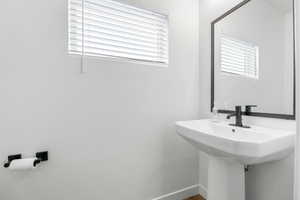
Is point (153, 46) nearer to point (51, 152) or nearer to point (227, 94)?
point (227, 94)

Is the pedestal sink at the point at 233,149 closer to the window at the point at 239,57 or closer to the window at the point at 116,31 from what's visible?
the window at the point at 239,57

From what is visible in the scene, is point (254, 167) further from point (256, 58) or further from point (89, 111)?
point (89, 111)

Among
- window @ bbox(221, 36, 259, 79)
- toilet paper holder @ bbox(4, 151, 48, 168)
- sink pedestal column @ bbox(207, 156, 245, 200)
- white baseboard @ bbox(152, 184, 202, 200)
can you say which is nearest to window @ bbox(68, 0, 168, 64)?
window @ bbox(221, 36, 259, 79)

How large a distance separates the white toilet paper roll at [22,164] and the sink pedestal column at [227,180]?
3.92 ft

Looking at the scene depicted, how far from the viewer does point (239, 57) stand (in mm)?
1298

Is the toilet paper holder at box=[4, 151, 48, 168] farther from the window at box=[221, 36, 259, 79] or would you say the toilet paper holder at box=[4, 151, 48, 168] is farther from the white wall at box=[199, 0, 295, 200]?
the window at box=[221, 36, 259, 79]

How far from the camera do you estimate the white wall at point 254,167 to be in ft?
3.21

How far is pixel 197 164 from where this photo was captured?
166cm

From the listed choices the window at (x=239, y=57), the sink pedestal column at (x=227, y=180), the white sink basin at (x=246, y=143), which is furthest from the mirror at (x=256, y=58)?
the sink pedestal column at (x=227, y=180)

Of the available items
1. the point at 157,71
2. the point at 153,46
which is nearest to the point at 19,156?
the point at 157,71

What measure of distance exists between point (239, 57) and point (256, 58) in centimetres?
15

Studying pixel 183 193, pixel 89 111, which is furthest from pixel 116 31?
pixel 183 193

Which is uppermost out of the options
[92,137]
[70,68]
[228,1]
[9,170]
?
[228,1]

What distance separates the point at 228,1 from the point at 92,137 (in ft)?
5.44
